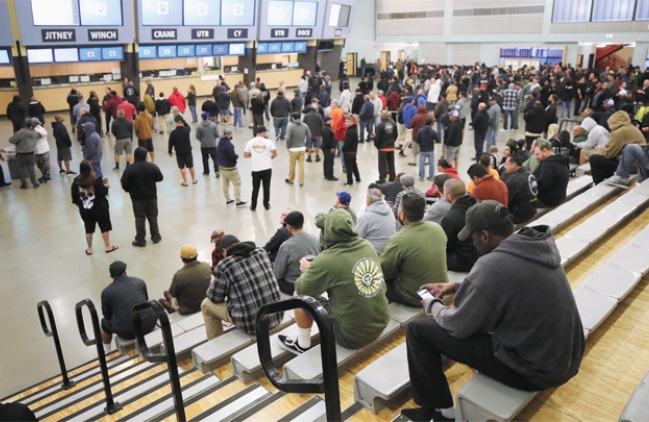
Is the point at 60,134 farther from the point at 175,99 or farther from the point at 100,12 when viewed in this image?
the point at 100,12

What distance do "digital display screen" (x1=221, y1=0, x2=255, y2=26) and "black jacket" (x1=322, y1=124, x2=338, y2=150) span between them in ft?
41.6

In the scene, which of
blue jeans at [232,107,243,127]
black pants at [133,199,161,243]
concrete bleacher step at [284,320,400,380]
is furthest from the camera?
blue jeans at [232,107,243,127]

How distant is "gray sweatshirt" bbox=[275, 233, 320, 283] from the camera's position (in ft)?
17.0

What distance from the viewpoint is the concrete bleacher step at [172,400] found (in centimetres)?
361

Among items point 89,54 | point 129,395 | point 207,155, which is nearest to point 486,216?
point 129,395

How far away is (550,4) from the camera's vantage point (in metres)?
28.1

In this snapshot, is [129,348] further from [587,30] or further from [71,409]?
[587,30]

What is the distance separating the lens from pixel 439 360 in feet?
9.19

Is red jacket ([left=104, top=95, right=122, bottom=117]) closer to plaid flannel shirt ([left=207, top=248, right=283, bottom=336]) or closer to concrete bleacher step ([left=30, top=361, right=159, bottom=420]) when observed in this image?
concrete bleacher step ([left=30, top=361, right=159, bottom=420])

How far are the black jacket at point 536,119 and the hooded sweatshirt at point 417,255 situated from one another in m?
9.31

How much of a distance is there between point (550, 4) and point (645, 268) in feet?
91.8

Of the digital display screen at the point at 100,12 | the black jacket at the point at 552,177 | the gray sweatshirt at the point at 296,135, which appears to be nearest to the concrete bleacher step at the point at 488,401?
the black jacket at the point at 552,177

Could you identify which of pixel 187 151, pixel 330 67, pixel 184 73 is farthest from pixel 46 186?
pixel 330 67

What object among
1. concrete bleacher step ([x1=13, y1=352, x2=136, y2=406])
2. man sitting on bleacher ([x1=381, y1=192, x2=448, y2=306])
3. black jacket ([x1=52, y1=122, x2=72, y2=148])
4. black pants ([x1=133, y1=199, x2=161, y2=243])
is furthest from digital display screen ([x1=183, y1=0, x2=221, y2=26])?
man sitting on bleacher ([x1=381, y1=192, x2=448, y2=306])
